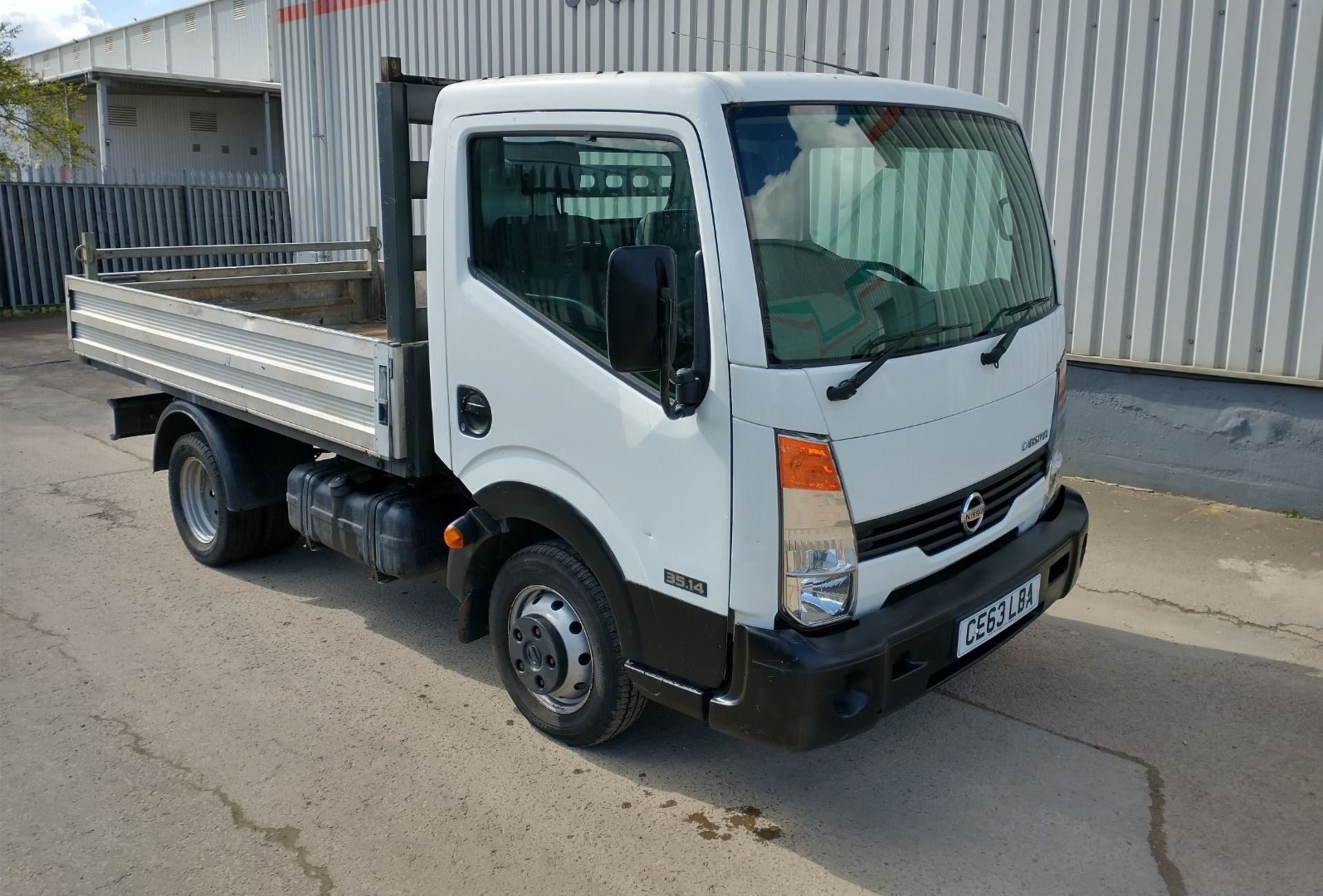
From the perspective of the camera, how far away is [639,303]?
308 centimetres

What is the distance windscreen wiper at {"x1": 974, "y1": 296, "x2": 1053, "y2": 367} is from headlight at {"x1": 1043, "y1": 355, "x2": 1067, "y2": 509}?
369 mm

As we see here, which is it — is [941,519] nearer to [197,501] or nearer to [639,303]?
[639,303]

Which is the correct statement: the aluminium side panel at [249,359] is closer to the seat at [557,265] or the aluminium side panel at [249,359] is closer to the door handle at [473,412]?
the door handle at [473,412]

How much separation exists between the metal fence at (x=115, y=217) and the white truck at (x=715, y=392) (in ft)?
41.8

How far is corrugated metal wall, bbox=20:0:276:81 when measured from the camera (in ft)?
86.1

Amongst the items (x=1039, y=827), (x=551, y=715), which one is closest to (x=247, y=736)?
(x=551, y=715)

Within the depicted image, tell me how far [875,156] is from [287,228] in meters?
16.0

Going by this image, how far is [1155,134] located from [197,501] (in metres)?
6.09

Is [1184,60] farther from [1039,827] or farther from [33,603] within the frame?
[33,603]

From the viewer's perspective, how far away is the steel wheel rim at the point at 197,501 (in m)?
6.07

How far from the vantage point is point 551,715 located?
409 cm

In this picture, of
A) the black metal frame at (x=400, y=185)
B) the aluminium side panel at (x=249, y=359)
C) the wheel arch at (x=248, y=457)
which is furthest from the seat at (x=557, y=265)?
the wheel arch at (x=248, y=457)

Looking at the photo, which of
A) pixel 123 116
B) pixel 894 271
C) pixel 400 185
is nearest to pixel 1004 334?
pixel 894 271

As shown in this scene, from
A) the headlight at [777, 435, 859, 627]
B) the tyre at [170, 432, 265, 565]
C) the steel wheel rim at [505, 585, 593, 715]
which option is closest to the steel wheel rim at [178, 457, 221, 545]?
the tyre at [170, 432, 265, 565]
